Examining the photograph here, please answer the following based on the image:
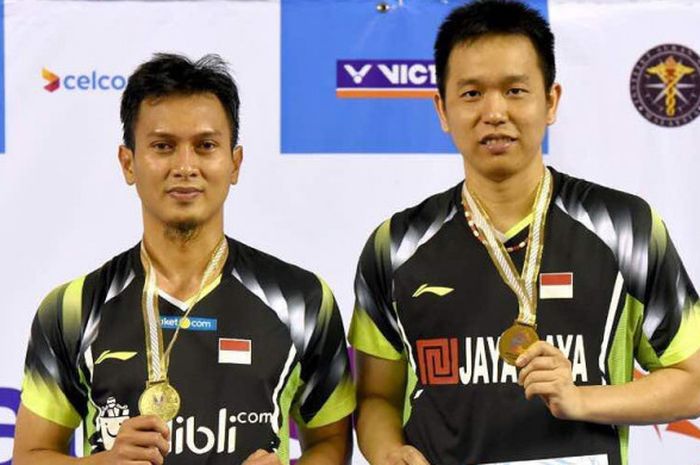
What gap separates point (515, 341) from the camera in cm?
227

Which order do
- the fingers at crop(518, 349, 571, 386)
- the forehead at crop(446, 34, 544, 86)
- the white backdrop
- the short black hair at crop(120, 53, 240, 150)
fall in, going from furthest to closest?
the white backdrop
the short black hair at crop(120, 53, 240, 150)
the forehead at crop(446, 34, 544, 86)
the fingers at crop(518, 349, 571, 386)

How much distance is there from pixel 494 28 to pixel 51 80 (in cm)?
141

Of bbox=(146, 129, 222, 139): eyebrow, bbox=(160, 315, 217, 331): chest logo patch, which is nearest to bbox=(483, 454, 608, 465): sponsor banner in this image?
bbox=(160, 315, 217, 331): chest logo patch

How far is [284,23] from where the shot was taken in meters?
3.25

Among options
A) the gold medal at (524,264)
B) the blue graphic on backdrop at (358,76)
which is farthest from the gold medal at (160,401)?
the blue graphic on backdrop at (358,76)

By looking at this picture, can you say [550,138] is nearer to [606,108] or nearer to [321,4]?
[606,108]

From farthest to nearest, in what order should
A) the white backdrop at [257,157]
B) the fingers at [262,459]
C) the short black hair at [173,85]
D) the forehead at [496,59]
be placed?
the white backdrop at [257,157] → the short black hair at [173,85] → the forehead at [496,59] → the fingers at [262,459]

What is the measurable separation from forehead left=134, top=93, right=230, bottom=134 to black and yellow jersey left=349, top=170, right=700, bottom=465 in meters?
0.51

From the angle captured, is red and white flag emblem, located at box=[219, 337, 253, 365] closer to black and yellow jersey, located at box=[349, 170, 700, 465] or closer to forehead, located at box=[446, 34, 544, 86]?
black and yellow jersey, located at box=[349, 170, 700, 465]

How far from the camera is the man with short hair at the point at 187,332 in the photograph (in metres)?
2.33

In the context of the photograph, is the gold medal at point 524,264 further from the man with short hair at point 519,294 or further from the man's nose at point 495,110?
the man's nose at point 495,110

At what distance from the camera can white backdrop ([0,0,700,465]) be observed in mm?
3234

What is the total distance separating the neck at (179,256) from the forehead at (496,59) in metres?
0.62

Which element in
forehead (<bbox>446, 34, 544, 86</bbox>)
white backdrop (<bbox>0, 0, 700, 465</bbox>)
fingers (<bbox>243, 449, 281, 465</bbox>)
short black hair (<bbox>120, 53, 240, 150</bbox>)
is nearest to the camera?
fingers (<bbox>243, 449, 281, 465</bbox>)
